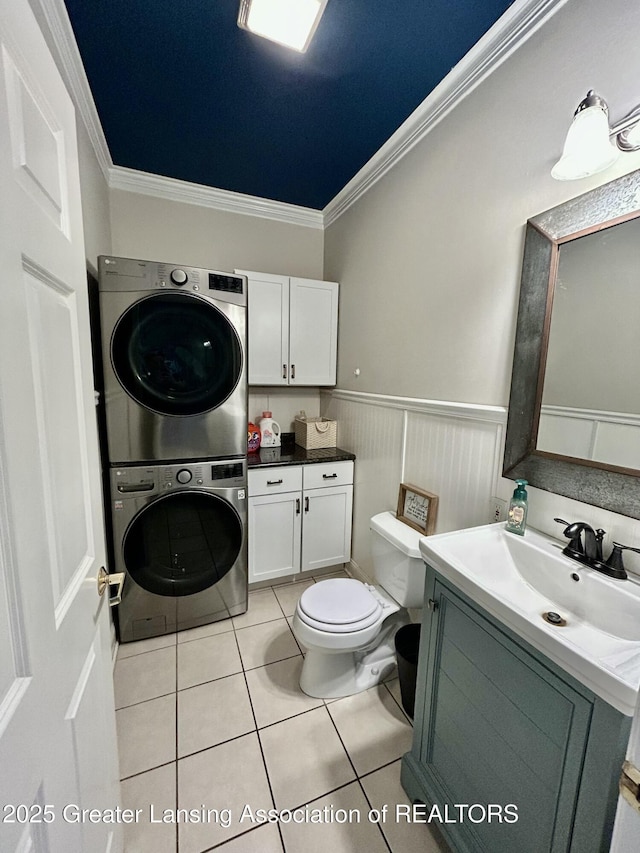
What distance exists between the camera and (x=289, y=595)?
92.0 inches

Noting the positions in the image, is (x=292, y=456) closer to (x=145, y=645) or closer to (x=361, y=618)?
(x=361, y=618)

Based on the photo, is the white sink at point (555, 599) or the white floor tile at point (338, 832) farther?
the white floor tile at point (338, 832)

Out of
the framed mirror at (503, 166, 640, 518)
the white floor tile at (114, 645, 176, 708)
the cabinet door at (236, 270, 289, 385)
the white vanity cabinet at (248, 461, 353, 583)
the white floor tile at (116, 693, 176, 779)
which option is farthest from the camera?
the cabinet door at (236, 270, 289, 385)

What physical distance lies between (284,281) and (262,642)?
228 centimetres

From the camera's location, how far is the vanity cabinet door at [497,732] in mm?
729

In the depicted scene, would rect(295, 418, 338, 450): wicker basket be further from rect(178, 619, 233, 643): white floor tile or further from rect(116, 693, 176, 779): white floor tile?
rect(116, 693, 176, 779): white floor tile

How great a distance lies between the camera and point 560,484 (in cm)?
116

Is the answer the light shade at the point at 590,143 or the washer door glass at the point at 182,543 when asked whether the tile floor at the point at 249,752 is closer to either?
the washer door glass at the point at 182,543

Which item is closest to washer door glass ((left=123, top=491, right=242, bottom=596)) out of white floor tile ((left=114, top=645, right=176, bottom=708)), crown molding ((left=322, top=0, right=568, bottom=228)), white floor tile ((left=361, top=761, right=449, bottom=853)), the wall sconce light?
white floor tile ((left=114, top=645, right=176, bottom=708))

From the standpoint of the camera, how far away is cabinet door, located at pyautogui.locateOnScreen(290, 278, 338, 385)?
2459 mm

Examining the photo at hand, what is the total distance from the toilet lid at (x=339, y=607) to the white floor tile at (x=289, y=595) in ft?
2.18

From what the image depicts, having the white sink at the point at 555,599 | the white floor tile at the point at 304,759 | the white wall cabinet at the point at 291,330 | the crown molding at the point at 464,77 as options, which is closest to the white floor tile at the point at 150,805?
the white floor tile at the point at 304,759

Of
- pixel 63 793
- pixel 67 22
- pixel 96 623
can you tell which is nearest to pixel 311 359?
pixel 67 22

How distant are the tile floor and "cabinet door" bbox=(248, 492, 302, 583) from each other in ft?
1.49
